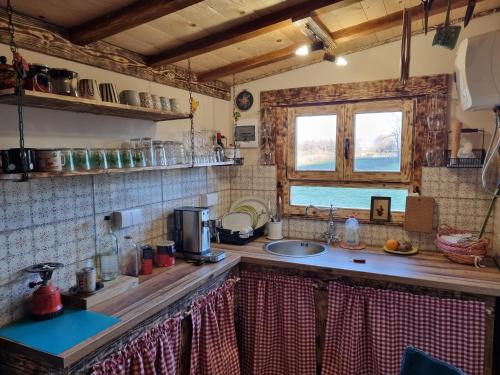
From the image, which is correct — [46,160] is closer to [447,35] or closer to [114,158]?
[114,158]

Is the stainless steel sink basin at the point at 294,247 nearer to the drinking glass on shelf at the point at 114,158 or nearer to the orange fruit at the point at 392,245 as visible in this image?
the orange fruit at the point at 392,245

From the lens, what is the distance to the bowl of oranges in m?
2.32

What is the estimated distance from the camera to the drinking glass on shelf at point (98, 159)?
5.26ft

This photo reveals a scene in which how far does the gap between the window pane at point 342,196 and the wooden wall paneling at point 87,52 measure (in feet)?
3.81

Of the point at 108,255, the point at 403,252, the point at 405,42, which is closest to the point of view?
the point at 405,42

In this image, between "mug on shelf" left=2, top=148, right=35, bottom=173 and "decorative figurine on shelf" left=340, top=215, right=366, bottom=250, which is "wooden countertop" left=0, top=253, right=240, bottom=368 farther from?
"decorative figurine on shelf" left=340, top=215, right=366, bottom=250

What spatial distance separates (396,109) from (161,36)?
1.62m

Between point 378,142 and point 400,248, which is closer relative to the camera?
point 400,248

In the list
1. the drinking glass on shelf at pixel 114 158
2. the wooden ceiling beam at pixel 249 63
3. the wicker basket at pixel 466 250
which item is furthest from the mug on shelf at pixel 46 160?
the wicker basket at pixel 466 250

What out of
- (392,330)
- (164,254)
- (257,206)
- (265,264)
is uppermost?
(257,206)

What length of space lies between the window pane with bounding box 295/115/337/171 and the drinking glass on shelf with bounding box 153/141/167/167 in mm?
1174

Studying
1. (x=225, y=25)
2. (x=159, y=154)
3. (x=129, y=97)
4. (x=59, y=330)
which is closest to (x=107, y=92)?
(x=129, y=97)

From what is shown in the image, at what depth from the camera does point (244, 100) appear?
2900 millimetres

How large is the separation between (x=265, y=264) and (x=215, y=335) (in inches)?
20.4
